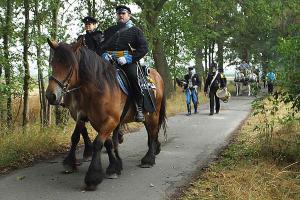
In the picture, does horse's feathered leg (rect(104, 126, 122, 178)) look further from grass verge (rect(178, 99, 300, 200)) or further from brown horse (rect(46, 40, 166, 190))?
grass verge (rect(178, 99, 300, 200))

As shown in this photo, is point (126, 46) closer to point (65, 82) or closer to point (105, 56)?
point (105, 56)

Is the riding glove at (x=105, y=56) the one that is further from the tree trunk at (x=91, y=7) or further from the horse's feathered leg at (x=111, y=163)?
A: the tree trunk at (x=91, y=7)

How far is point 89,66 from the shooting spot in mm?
6875

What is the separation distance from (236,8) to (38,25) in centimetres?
1426

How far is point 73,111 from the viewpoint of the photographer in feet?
24.7

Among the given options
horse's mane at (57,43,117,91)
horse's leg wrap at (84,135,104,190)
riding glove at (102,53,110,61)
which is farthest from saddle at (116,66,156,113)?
horse's leg wrap at (84,135,104,190)

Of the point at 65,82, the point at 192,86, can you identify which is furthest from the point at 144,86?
the point at 192,86

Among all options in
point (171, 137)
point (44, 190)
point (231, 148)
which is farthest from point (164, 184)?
point (171, 137)

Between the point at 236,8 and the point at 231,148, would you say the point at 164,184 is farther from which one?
the point at 236,8

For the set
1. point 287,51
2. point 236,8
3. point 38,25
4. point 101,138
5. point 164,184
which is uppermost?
point 236,8

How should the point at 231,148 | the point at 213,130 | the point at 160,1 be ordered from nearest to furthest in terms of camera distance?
1. the point at 231,148
2. the point at 213,130
3. the point at 160,1

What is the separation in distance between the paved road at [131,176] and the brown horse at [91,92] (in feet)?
1.09

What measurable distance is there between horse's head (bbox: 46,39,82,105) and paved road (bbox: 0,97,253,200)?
1399 mm

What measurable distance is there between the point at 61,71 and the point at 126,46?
1.77m
